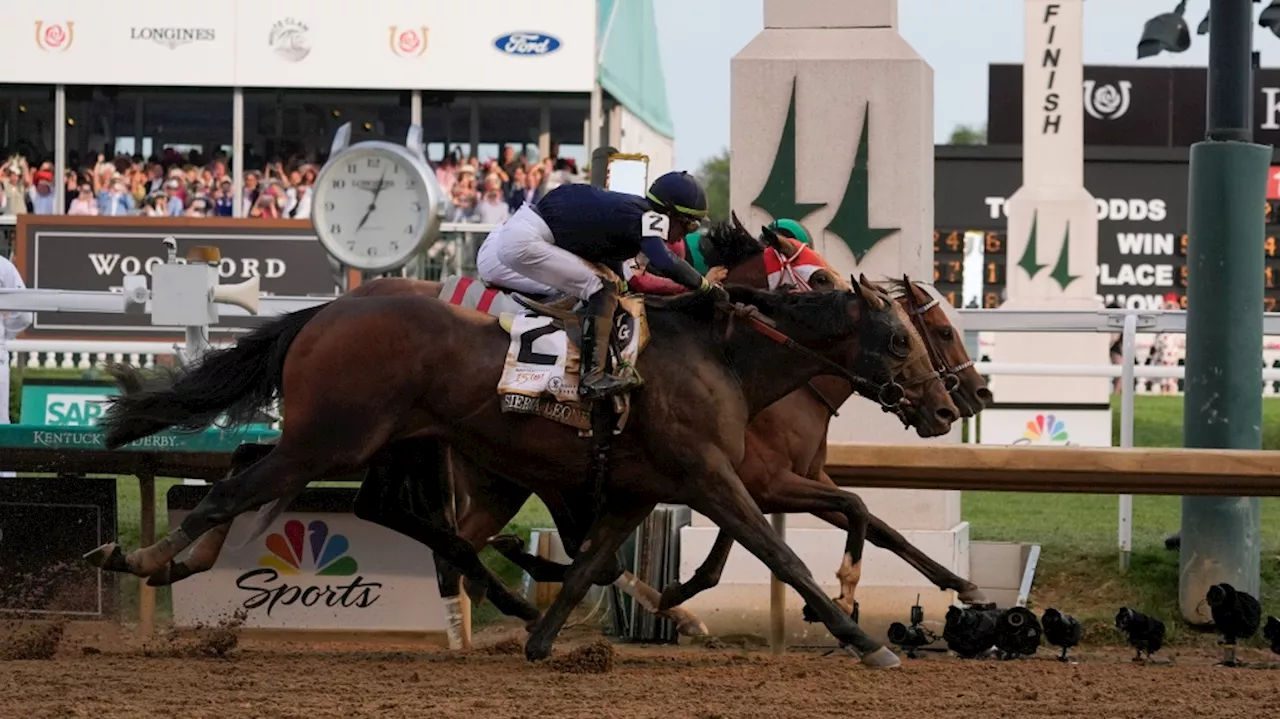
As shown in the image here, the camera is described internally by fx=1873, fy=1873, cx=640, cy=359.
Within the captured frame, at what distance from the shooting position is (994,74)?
25172mm

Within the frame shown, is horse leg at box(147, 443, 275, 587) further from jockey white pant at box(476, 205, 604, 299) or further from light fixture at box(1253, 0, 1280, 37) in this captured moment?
light fixture at box(1253, 0, 1280, 37)

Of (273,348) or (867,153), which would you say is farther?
(867,153)

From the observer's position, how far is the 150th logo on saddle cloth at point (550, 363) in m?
6.49

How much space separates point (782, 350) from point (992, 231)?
52.6ft

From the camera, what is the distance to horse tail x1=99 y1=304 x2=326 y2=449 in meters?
6.78

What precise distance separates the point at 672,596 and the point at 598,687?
149 centimetres

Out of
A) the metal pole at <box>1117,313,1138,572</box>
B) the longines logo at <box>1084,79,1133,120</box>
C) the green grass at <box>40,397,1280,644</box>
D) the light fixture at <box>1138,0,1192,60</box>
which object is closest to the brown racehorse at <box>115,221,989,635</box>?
the green grass at <box>40,397,1280,644</box>

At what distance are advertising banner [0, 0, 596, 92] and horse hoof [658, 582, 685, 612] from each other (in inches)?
646

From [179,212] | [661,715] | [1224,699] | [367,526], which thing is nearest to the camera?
[661,715]

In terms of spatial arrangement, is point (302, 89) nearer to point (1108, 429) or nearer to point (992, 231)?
point (992, 231)

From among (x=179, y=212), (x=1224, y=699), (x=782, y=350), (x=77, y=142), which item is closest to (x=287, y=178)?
(x=179, y=212)

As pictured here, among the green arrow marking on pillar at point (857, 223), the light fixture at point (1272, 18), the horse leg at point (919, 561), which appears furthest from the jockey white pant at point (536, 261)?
the light fixture at point (1272, 18)

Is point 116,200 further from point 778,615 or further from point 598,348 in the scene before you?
point 598,348

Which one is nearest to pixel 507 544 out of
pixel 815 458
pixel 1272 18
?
pixel 815 458
